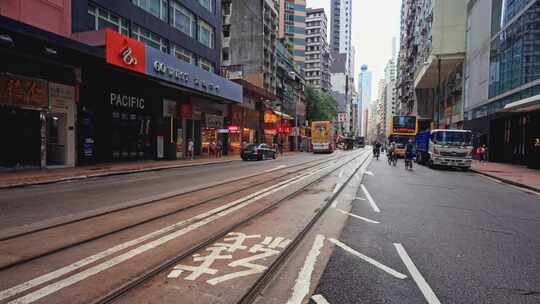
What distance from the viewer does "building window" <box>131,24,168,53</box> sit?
2178 centimetres

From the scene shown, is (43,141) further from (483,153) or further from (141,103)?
(483,153)

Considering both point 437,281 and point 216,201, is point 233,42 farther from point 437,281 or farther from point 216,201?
point 437,281

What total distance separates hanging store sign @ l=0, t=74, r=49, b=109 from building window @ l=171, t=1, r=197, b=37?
13772 millimetres

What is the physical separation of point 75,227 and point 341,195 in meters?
7.09

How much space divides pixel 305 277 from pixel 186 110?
82.7ft

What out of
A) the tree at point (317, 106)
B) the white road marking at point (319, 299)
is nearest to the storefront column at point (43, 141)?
the white road marking at point (319, 299)

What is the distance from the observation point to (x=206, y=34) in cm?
3191

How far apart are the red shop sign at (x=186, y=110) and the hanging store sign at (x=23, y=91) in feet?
38.3

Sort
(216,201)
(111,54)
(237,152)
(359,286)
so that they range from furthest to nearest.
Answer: (237,152), (111,54), (216,201), (359,286)

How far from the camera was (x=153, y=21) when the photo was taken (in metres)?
23.3

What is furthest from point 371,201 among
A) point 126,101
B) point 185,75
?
point 126,101

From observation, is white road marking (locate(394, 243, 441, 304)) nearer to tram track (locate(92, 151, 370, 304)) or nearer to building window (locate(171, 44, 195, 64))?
tram track (locate(92, 151, 370, 304))

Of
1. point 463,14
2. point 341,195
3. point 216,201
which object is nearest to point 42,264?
point 216,201

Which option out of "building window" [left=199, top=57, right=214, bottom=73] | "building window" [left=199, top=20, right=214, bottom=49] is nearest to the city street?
"building window" [left=199, top=57, right=214, bottom=73]
